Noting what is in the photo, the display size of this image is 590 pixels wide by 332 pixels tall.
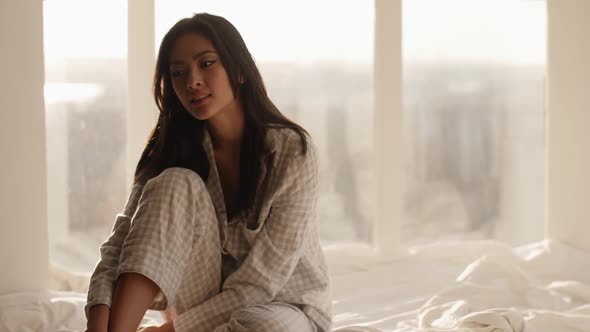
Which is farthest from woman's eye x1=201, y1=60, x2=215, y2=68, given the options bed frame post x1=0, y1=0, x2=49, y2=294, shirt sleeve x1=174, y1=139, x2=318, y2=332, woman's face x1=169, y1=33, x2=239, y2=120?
bed frame post x1=0, y1=0, x2=49, y2=294

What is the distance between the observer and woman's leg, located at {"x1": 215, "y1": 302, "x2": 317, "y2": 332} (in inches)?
64.2

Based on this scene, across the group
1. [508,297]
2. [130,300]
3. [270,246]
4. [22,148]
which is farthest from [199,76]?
[508,297]

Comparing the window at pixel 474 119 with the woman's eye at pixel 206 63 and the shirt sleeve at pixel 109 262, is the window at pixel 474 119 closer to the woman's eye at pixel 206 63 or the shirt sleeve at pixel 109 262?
the woman's eye at pixel 206 63

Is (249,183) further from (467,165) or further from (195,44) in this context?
(467,165)

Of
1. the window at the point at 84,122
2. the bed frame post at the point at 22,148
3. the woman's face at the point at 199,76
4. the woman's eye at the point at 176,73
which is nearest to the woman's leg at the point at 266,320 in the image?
the woman's face at the point at 199,76

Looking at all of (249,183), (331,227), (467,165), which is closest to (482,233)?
(467,165)

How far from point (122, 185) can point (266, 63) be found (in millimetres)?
794

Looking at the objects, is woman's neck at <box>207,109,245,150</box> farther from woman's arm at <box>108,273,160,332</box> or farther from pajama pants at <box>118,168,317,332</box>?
woman's arm at <box>108,273,160,332</box>

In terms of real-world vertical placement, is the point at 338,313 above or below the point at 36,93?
below

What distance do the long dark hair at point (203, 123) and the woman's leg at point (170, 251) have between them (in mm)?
158

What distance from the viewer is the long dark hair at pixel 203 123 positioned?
191cm

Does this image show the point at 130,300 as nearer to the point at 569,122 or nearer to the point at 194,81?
the point at 194,81

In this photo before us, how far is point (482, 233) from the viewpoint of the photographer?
3652 millimetres

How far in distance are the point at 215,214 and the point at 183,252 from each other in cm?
12
